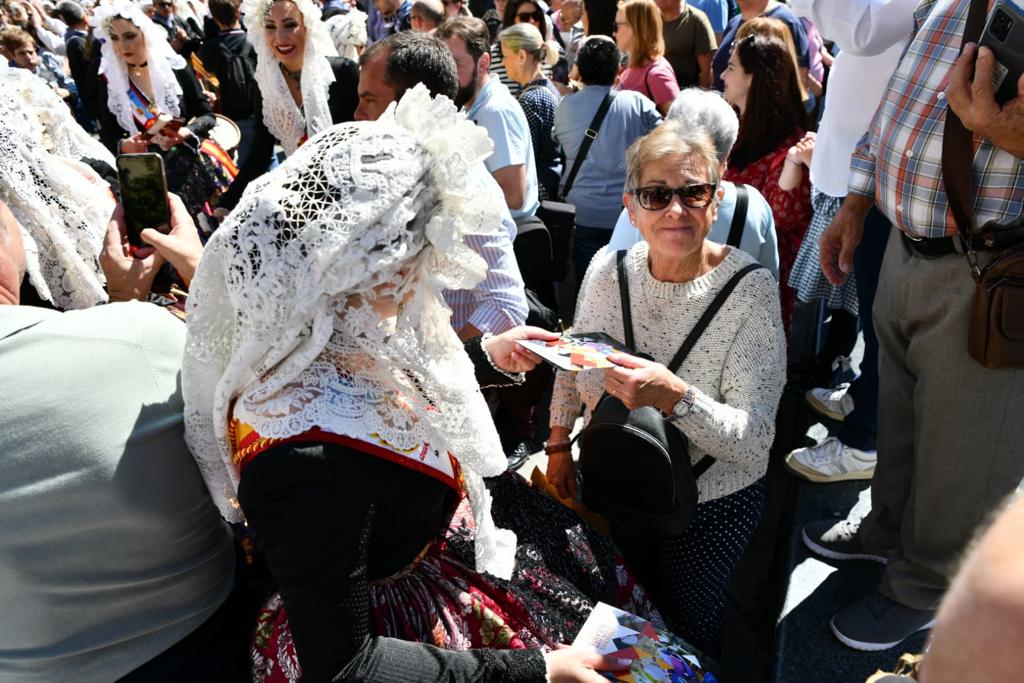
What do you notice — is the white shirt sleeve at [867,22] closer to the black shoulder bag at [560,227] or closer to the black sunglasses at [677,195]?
the black sunglasses at [677,195]

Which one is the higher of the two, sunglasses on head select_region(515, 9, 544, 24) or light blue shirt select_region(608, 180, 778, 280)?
sunglasses on head select_region(515, 9, 544, 24)

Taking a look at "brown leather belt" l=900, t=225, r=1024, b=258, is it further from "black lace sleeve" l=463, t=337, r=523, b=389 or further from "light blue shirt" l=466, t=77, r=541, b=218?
"light blue shirt" l=466, t=77, r=541, b=218

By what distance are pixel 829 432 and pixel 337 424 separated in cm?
268

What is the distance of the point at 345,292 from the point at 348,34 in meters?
5.72

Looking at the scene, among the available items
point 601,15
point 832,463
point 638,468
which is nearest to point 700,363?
point 638,468

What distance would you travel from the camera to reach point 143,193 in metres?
1.91

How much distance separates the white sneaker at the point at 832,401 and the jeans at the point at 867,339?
0.11 metres

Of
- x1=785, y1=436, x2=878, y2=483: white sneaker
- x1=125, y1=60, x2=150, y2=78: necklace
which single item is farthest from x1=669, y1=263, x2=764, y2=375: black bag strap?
x1=125, y1=60, x2=150, y2=78: necklace

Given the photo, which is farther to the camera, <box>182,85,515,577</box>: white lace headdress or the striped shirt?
the striped shirt

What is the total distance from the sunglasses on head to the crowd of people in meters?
3.50

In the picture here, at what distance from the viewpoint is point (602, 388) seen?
2.21m

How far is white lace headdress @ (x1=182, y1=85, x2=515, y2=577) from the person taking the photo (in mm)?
1240

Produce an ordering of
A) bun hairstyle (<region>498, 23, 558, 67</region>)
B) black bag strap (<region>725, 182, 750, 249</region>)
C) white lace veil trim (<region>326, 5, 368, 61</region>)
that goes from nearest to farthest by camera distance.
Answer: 1. black bag strap (<region>725, 182, 750, 249</region>)
2. bun hairstyle (<region>498, 23, 558, 67</region>)
3. white lace veil trim (<region>326, 5, 368, 61</region>)

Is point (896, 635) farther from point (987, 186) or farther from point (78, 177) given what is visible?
point (78, 177)
